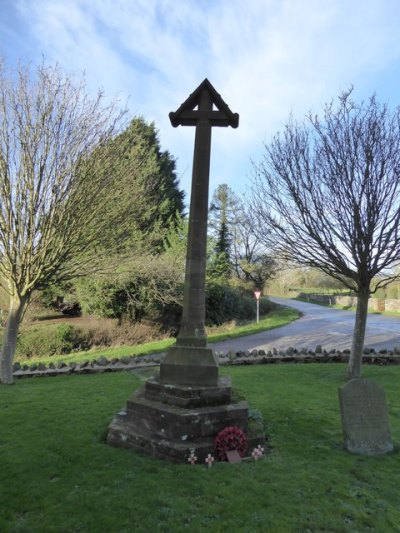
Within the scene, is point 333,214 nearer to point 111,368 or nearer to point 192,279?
point 192,279

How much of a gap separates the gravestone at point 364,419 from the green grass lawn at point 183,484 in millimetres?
242

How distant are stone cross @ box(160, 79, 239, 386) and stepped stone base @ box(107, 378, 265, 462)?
0.26 metres

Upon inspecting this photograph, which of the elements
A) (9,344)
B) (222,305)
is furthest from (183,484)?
(222,305)

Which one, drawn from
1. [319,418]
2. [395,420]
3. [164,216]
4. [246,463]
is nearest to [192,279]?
[246,463]

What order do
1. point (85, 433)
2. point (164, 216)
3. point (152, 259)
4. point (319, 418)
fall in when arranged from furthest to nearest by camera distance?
point (164, 216) → point (152, 259) → point (319, 418) → point (85, 433)

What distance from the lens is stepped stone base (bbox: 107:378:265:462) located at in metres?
5.52

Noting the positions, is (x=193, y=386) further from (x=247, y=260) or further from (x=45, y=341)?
(x=247, y=260)

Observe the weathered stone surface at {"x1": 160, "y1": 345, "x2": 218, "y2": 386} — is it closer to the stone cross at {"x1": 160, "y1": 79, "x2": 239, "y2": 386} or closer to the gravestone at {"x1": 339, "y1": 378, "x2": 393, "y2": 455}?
the stone cross at {"x1": 160, "y1": 79, "x2": 239, "y2": 386}

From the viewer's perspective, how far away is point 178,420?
558cm

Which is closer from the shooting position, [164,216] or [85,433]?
[85,433]

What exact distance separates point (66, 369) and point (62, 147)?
681 cm

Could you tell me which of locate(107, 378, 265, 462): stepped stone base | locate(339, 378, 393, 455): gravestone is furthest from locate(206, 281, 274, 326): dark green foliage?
locate(107, 378, 265, 462): stepped stone base

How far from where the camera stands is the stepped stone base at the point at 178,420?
18.1 feet

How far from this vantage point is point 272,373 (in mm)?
12531
